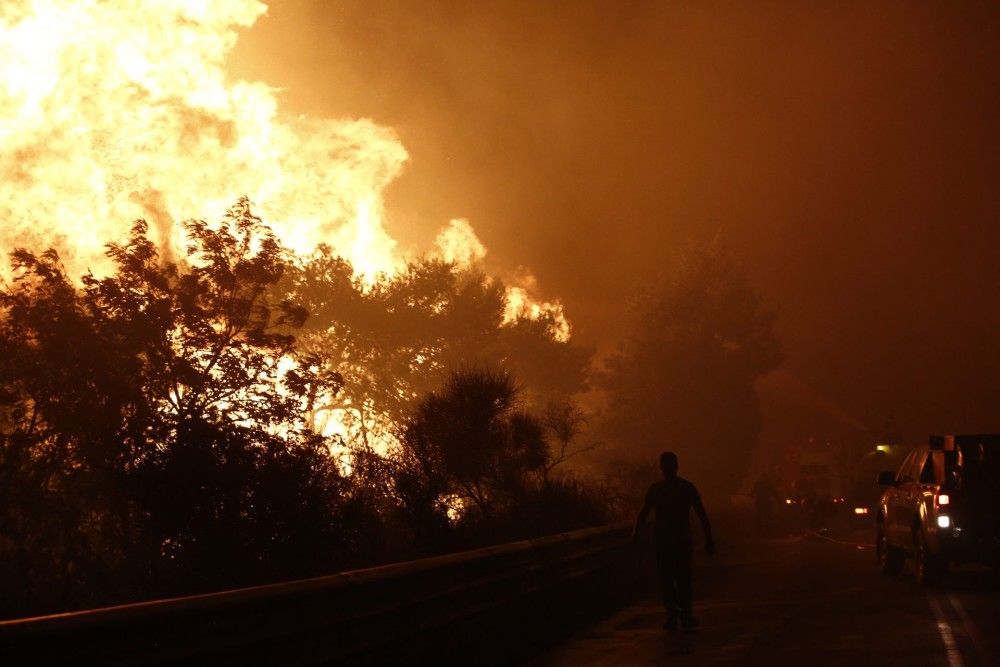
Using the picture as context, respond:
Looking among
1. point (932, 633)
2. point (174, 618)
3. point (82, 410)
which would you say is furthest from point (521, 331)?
point (174, 618)

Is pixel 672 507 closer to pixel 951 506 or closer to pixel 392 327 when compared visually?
pixel 951 506

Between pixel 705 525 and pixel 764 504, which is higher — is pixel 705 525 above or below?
below

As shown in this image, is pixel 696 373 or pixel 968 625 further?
pixel 696 373

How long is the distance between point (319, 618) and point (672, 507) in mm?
6911

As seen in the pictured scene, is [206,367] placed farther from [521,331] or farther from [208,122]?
[521,331]

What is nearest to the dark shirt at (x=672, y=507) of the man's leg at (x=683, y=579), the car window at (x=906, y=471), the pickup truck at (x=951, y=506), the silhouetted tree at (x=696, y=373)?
the man's leg at (x=683, y=579)

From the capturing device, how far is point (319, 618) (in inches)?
355

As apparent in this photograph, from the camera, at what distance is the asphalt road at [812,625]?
12422 mm

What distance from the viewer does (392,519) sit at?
75.4 feet

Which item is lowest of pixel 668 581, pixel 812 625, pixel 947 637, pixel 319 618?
pixel 947 637

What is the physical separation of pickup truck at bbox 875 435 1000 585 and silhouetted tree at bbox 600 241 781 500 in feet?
182

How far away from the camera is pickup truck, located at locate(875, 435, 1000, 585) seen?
1892cm

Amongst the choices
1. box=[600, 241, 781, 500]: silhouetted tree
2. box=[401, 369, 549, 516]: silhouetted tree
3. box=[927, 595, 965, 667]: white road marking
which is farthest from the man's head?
box=[600, 241, 781, 500]: silhouetted tree

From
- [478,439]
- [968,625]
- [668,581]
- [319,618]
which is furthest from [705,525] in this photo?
[478,439]
